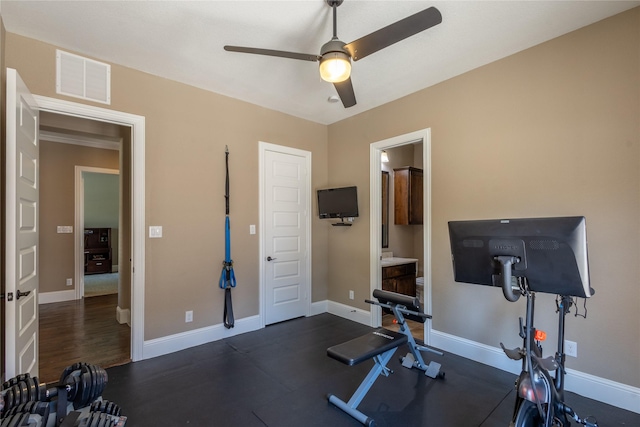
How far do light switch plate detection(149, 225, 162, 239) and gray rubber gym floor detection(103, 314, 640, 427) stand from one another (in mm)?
1228

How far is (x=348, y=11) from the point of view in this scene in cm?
216

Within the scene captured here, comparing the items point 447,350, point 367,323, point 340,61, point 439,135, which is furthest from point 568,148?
point 367,323

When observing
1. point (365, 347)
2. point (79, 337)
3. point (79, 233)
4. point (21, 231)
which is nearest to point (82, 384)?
point (21, 231)

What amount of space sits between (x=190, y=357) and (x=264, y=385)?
1007mm

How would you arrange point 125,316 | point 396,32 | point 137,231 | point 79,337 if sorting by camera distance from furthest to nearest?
point 125,316 → point 79,337 → point 137,231 → point 396,32

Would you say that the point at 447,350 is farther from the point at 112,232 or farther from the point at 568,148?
the point at 112,232

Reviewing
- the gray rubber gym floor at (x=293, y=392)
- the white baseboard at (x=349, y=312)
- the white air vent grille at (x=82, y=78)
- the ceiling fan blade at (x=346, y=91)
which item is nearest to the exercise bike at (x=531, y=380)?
the gray rubber gym floor at (x=293, y=392)

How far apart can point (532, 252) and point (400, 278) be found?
314 centimetres

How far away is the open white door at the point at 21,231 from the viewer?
181 cm

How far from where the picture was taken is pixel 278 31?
2.38 m

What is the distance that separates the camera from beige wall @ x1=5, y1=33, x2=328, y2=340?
3041 millimetres

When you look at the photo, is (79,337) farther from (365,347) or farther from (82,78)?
(365,347)

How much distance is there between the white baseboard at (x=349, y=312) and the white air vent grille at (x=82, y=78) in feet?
12.1

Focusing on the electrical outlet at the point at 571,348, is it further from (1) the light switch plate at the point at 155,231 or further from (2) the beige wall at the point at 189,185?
(1) the light switch plate at the point at 155,231
